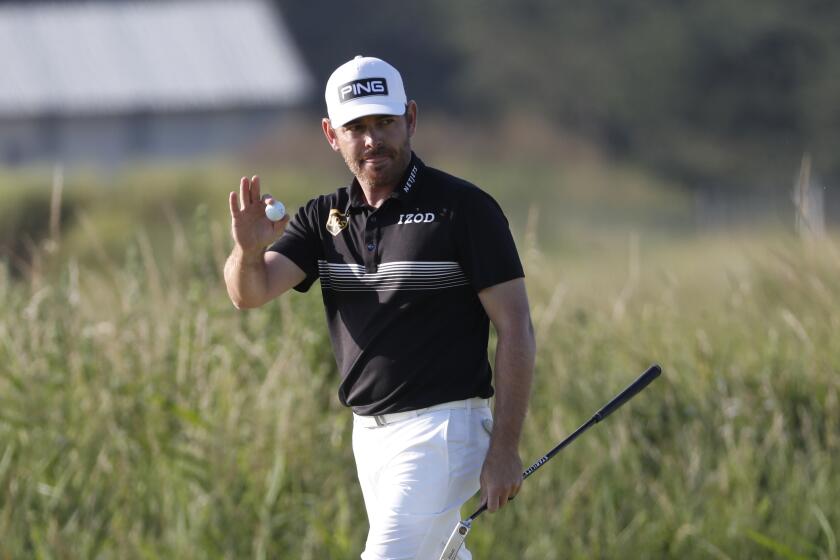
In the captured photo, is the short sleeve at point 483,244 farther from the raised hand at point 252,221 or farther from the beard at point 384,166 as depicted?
the raised hand at point 252,221

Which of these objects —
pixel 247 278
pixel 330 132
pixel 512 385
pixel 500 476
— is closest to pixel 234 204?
pixel 247 278

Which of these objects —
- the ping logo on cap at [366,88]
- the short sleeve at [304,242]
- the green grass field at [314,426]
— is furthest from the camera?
the green grass field at [314,426]

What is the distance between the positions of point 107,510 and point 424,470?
262cm

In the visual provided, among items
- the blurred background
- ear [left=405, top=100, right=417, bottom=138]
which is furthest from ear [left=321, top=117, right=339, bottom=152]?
the blurred background

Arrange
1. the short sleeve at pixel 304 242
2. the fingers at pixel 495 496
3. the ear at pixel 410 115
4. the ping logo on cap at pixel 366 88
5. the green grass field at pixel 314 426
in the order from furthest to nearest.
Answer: the green grass field at pixel 314 426
the short sleeve at pixel 304 242
the ear at pixel 410 115
the ping logo on cap at pixel 366 88
the fingers at pixel 495 496

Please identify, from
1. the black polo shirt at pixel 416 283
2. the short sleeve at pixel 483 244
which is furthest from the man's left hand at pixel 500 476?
the short sleeve at pixel 483 244

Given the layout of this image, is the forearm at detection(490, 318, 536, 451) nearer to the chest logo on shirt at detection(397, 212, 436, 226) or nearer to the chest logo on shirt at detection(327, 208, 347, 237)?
the chest logo on shirt at detection(397, 212, 436, 226)

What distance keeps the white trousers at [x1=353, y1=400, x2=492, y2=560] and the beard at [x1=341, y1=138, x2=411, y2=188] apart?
800mm

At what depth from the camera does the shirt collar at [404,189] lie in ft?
17.0

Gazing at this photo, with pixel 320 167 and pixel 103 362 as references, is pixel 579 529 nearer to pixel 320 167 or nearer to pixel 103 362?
pixel 103 362

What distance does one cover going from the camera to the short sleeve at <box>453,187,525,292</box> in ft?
16.6

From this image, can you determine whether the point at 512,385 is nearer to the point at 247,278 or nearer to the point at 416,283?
the point at 416,283

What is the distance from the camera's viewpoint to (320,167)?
1447 inches

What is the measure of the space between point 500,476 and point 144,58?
168 ft
